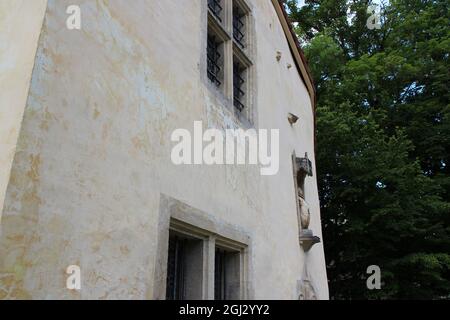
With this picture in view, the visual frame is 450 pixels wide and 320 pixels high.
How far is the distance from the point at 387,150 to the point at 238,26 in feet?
20.0

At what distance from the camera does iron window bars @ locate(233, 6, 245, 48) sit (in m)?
5.05

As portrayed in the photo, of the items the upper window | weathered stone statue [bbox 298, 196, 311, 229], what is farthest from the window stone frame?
weathered stone statue [bbox 298, 196, 311, 229]

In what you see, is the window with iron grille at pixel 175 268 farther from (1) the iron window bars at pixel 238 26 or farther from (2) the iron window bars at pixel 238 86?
(1) the iron window bars at pixel 238 26

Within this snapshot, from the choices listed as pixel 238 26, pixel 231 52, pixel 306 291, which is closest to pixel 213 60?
pixel 231 52

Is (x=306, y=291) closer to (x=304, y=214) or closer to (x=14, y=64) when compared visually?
(x=304, y=214)

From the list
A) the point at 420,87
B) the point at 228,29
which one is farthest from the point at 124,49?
the point at 420,87

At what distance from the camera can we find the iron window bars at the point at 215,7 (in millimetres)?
4418

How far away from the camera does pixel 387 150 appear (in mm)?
9875

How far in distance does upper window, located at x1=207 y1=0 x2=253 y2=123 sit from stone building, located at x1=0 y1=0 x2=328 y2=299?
0.09ft

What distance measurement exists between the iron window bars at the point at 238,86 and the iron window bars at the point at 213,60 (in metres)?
0.40

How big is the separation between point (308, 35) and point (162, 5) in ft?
42.6

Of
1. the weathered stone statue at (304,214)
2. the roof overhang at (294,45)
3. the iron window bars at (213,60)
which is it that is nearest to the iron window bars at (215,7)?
the iron window bars at (213,60)
